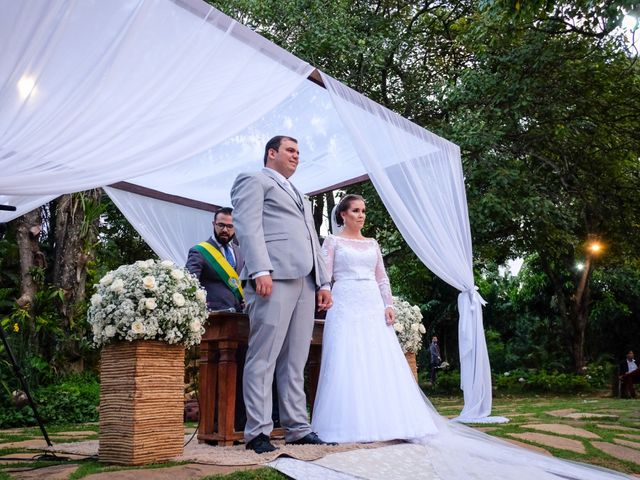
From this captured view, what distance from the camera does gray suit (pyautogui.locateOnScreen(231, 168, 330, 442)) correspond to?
389 cm

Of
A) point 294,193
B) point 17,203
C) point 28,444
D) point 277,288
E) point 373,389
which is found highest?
point 17,203

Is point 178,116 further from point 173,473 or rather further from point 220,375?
point 173,473

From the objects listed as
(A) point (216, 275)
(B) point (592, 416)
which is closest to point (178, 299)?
(A) point (216, 275)

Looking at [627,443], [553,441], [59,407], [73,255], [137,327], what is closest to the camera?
[137,327]

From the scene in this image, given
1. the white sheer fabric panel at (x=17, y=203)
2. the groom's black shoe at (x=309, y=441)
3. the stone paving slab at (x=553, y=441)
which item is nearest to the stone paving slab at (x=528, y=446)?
the stone paving slab at (x=553, y=441)

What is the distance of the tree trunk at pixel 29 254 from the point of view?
28.6ft

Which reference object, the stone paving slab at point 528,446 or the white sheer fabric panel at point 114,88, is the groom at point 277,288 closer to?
the white sheer fabric panel at point 114,88

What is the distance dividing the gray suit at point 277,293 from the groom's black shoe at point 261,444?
0.09 ft

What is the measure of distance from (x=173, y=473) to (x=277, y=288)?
1.20m

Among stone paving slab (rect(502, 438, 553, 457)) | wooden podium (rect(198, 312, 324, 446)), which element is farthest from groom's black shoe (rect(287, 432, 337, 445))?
stone paving slab (rect(502, 438, 553, 457))

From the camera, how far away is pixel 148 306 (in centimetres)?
363

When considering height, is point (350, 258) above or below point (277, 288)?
above

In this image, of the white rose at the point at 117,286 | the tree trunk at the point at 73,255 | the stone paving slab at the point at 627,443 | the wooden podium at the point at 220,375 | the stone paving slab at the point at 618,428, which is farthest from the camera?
the tree trunk at the point at 73,255

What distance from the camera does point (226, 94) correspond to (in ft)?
14.0
